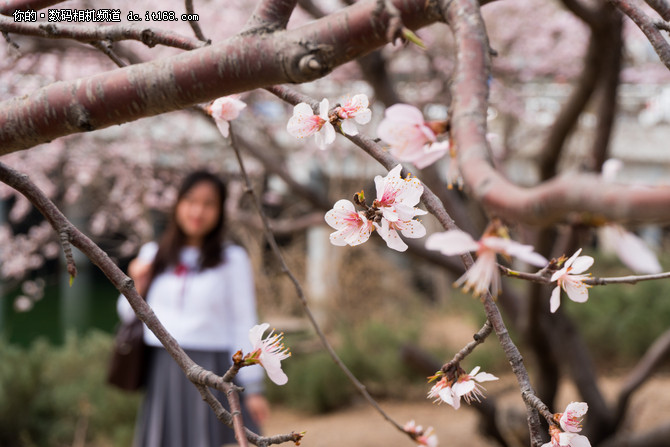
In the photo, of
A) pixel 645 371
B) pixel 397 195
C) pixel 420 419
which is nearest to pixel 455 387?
pixel 397 195

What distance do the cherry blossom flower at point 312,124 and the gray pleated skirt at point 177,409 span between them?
1.78m

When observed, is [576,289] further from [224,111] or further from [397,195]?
[224,111]

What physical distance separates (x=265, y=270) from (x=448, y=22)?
696 centimetres

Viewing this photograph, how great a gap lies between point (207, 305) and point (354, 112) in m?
1.77

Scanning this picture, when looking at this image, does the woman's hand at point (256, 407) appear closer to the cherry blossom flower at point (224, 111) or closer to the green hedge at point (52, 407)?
the cherry blossom flower at point (224, 111)

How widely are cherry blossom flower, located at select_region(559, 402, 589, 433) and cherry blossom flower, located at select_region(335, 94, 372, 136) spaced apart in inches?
16.6

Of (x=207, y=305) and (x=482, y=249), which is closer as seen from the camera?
(x=482, y=249)

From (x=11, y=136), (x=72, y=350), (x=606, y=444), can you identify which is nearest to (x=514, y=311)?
(x=606, y=444)

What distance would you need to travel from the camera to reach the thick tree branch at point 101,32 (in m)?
0.75

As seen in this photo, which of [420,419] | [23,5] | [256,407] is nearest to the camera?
Result: [23,5]

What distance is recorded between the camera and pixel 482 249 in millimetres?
462

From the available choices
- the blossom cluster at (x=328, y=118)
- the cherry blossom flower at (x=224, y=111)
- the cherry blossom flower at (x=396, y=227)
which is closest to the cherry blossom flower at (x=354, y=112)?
the blossom cluster at (x=328, y=118)

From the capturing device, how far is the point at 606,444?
9.33 ft

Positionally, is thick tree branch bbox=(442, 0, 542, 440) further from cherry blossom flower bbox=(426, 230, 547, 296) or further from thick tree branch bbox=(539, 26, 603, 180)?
thick tree branch bbox=(539, 26, 603, 180)
